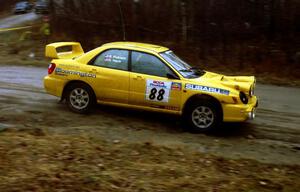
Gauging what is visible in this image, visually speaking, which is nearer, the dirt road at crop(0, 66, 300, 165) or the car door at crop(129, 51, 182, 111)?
the dirt road at crop(0, 66, 300, 165)

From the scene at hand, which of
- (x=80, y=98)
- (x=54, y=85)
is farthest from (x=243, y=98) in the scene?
(x=54, y=85)

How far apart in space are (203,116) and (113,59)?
2.27 m

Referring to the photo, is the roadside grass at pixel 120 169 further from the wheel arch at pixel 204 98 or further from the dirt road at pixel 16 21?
the dirt road at pixel 16 21

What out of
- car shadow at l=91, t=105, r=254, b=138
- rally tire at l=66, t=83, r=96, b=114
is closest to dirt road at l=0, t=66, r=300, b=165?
car shadow at l=91, t=105, r=254, b=138

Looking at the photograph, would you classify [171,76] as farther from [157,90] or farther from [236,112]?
[236,112]

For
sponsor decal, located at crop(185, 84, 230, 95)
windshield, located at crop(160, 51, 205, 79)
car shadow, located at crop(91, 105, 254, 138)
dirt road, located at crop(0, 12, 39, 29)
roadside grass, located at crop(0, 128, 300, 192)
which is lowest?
roadside grass, located at crop(0, 128, 300, 192)

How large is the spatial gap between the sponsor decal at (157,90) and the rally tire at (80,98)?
4.28 ft

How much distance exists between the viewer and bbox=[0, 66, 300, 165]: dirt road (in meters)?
8.46

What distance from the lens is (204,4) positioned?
2098 cm

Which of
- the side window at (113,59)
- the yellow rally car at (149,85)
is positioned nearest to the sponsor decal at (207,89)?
the yellow rally car at (149,85)

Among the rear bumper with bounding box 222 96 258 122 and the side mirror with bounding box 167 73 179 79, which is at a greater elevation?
the side mirror with bounding box 167 73 179 79

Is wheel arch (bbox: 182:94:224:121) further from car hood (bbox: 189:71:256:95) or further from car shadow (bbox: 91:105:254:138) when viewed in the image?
car shadow (bbox: 91:105:254:138)

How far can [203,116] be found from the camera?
9570 millimetres

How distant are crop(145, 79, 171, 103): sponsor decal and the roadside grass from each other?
1.91 m
